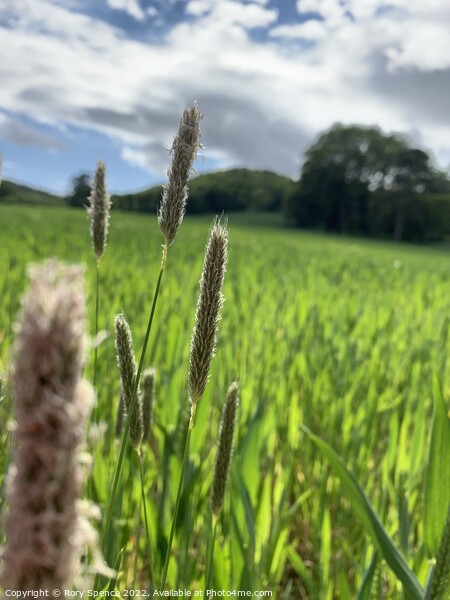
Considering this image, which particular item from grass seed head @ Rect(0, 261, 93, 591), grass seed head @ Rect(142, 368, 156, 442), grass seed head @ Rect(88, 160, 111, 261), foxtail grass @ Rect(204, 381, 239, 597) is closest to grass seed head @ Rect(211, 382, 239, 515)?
foxtail grass @ Rect(204, 381, 239, 597)

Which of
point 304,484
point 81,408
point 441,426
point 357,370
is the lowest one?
point 304,484

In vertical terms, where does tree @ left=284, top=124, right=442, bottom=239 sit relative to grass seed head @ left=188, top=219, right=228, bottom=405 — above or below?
above

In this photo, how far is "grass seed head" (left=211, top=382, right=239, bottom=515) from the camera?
1023 millimetres

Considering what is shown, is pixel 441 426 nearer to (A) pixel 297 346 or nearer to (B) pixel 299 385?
(B) pixel 299 385

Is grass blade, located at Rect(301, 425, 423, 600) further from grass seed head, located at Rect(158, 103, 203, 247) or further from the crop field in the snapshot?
grass seed head, located at Rect(158, 103, 203, 247)

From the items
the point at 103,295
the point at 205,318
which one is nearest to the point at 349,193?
the point at 103,295

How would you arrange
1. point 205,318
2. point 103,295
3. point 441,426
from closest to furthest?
point 205,318 → point 441,426 → point 103,295

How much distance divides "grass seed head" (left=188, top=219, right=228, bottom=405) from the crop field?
0.18 m

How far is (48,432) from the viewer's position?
0.34 metres

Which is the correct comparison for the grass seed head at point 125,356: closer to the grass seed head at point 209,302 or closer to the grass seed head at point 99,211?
the grass seed head at point 209,302

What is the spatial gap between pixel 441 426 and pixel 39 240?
35.2ft

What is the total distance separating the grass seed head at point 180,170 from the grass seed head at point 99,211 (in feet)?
1.11

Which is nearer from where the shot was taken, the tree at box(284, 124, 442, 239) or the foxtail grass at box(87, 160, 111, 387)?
the foxtail grass at box(87, 160, 111, 387)

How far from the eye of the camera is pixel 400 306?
22.4ft
